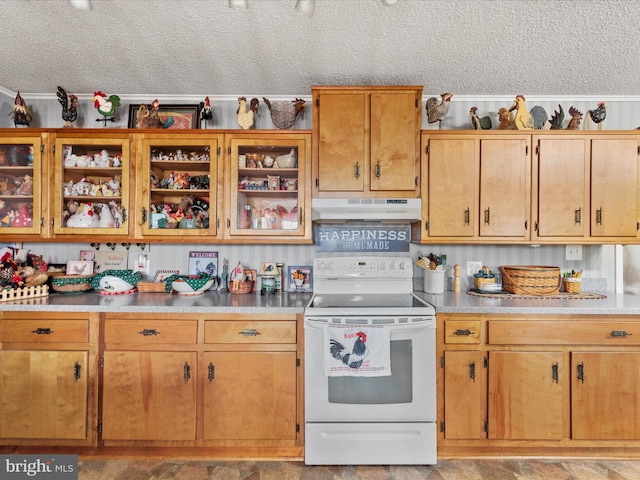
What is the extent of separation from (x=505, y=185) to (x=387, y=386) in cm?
158

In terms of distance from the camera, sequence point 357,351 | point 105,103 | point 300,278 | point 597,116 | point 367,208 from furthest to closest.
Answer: point 300,278 < point 105,103 < point 597,116 < point 367,208 < point 357,351

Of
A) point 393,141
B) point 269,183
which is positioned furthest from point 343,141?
point 269,183

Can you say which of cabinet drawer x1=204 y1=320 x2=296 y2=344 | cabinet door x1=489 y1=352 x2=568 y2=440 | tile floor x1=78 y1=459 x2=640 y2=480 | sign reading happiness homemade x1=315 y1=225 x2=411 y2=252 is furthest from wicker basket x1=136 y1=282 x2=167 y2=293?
cabinet door x1=489 y1=352 x2=568 y2=440

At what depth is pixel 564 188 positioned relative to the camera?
234 centimetres

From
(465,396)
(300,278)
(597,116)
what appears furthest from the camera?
(300,278)

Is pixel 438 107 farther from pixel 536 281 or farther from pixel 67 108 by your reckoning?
pixel 67 108

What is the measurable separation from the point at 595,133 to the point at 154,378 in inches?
129

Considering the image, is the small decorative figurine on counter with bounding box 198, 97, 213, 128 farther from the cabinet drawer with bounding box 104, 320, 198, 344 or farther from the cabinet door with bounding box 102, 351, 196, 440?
the cabinet door with bounding box 102, 351, 196, 440

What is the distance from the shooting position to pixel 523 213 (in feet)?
7.70

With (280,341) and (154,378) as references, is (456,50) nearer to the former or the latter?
(280,341)

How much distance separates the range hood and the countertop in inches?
23.7

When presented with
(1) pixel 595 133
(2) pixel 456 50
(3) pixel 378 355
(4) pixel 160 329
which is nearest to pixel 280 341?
(3) pixel 378 355

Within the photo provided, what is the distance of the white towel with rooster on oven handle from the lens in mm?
1879

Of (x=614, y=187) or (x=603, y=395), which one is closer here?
(x=603, y=395)
